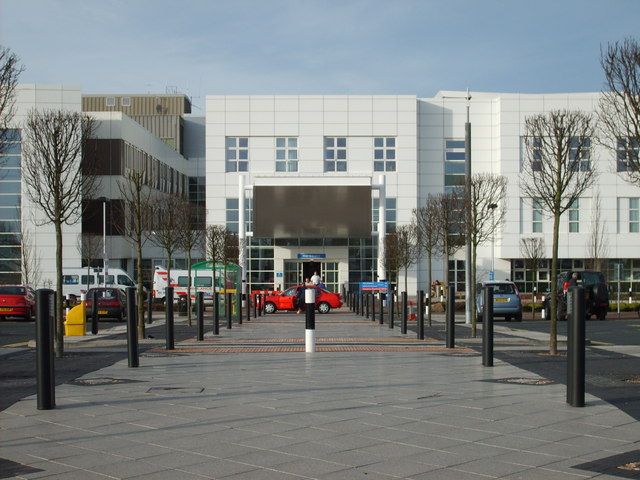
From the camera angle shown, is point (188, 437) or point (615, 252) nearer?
point (188, 437)

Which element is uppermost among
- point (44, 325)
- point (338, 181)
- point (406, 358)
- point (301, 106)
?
point (301, 106)

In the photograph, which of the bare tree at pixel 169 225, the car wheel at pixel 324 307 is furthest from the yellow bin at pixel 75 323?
the car wheel at pixel 324 307

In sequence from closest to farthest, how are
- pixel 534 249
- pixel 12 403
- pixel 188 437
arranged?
pixel 188 437
pixel 12 403
pixel 534 249

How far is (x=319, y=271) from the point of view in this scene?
68938 mm

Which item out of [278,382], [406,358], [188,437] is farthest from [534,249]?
[188,437]

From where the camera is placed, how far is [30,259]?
66.8 metres

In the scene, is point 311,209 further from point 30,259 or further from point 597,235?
point 30,259

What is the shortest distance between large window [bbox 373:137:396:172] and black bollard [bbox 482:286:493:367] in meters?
53.8

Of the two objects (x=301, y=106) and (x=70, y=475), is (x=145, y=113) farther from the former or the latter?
(x=70, y=475)

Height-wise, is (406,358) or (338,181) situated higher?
(338,181)

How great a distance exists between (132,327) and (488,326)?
5.43 metres

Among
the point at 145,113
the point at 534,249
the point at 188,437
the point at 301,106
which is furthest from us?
the point at 145,113

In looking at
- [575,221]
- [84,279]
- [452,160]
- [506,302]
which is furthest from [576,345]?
[452,160]

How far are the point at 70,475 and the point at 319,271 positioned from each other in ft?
204
